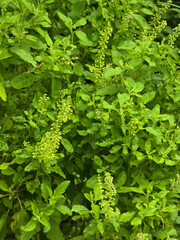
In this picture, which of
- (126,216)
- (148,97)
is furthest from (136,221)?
(148,97)

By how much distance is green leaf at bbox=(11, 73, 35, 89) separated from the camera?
242 cm

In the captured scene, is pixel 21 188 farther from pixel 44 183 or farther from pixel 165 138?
pixel 165 138

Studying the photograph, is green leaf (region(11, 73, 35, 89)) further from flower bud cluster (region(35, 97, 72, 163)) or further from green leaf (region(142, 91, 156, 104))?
green leaf (region(142, 91, 156, 104))

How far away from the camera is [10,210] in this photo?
8.68 ft

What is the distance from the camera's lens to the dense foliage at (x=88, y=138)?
2.23 m

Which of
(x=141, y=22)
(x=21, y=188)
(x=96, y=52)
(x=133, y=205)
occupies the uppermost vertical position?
(x=141, y=22)

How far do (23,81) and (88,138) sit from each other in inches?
20.2

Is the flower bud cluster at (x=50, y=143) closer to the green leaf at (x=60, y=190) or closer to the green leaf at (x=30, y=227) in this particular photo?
the green leaf at (x=60, y=190)

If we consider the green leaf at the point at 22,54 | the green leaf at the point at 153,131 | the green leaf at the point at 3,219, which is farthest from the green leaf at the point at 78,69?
the green leaf at the point at 3,219

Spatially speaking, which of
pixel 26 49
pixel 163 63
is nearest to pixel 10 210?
pixel 26 49

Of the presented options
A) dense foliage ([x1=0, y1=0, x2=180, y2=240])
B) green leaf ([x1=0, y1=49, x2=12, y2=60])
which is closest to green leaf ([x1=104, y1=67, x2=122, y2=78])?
dense foliage ([x1=0, y1=0, x2=180, y2=240])

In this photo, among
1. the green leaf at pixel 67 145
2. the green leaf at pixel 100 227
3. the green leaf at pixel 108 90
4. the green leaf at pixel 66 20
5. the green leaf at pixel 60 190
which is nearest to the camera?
the green leaf at pixel 100 227

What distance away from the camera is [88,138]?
2.45 meters

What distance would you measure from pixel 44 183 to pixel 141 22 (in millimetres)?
1308
